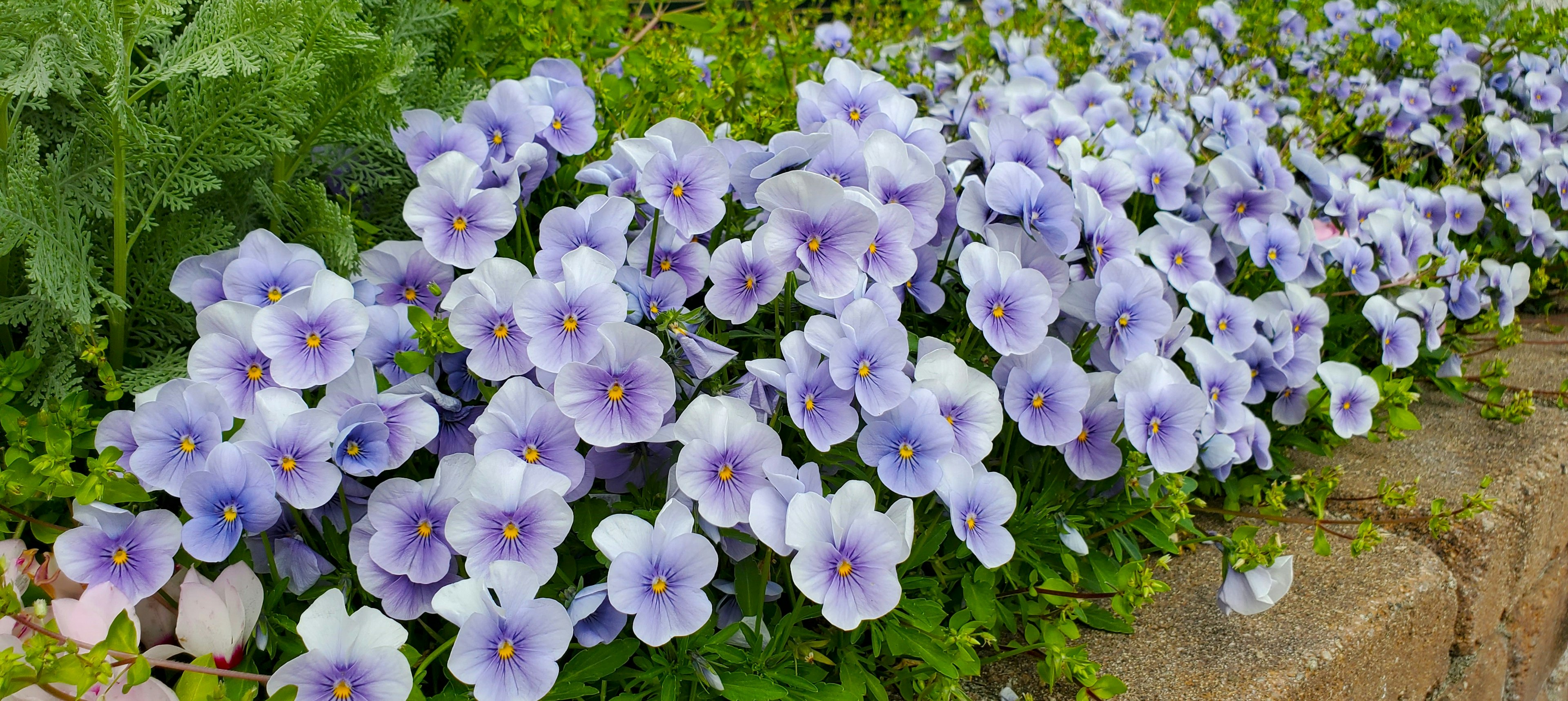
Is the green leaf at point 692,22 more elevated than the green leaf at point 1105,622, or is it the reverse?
the green leaf at point 692,22

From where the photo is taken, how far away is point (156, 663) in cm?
102

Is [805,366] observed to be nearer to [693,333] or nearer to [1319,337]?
[693,333]

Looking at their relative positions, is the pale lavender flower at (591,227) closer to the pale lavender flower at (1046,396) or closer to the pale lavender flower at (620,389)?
the pale lavender flower at (620,389)

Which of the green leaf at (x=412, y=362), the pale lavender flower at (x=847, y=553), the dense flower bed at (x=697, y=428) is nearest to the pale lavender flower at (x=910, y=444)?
the dense flower bed at (x=697, y=428)

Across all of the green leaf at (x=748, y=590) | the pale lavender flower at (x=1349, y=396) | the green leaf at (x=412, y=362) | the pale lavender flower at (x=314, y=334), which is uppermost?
the pale lavender flower at (x=314, y=334)

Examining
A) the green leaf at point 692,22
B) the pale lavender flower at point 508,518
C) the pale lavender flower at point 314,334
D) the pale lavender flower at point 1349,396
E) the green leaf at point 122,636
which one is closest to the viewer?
the green leaf at point 122,636

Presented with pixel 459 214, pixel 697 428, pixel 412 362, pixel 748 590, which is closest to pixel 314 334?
pixel 412 362

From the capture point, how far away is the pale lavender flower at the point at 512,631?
100 cm

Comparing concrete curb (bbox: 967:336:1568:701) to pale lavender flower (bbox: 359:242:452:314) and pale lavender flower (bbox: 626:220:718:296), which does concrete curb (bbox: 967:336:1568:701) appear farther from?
pale lavender flower (bbox: 359:242:452:314)

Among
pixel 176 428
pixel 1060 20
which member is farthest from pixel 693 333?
pixel 1060 20

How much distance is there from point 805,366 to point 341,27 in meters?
0.75

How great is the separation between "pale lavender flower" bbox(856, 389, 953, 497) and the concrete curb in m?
0.41

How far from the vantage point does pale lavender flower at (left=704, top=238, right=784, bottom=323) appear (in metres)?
1.24

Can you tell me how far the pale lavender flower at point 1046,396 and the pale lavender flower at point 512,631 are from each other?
0.63 meters
